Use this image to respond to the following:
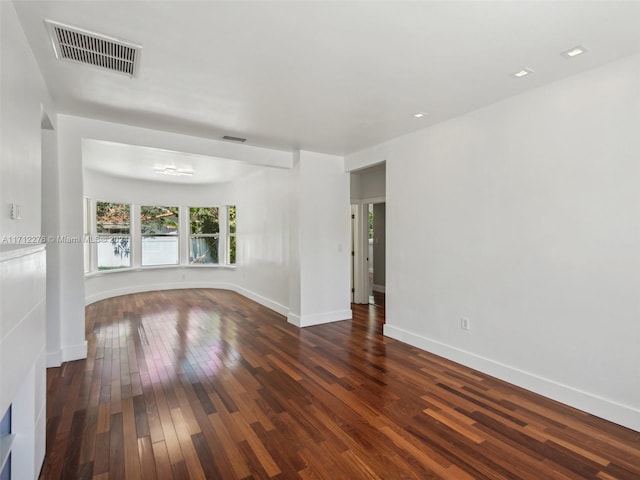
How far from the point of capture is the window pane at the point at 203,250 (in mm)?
8398

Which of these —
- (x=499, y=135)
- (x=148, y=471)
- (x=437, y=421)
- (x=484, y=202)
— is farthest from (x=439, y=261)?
(x=148, y=471)

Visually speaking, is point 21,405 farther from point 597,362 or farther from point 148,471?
point 597,362

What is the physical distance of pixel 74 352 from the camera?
3568 mm

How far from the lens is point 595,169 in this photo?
2.46m

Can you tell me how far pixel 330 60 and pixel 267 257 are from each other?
4.42m

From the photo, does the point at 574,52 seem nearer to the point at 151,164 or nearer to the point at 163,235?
the point at 151,164

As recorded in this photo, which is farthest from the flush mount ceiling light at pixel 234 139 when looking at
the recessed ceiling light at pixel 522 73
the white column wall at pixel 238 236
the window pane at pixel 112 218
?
the window pane at pixel 112 218

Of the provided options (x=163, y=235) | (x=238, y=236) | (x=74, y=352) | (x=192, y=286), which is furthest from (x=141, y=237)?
(x=74, y=352)

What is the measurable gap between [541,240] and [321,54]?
2399mm

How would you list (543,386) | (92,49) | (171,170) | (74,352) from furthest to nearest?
(171,170)
(74,352)
(543,386)
(92,49)

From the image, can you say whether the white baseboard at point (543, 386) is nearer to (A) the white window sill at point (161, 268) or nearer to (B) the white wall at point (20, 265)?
(B) the white wall at point (20, 265)

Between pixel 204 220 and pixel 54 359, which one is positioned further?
pixel 204 220

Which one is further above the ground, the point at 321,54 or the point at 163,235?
the point at 321,54

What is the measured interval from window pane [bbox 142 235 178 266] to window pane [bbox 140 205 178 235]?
151mm
